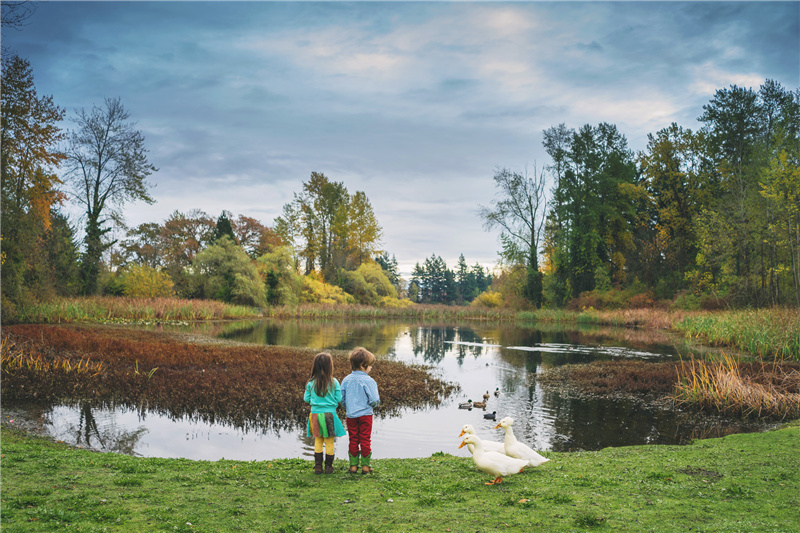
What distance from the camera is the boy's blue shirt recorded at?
5.98 meters

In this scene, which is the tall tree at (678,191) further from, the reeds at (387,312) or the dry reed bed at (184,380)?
the dry reed bed at (184,380)

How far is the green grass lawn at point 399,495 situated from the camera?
423cm

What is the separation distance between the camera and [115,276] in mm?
41188

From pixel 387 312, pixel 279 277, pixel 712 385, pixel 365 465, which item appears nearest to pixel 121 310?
pixel 279 277

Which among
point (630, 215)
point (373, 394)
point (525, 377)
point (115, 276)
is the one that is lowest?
point (525, 377)

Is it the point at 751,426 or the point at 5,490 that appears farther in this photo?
the point at 751,426

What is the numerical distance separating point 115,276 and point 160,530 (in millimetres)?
42829

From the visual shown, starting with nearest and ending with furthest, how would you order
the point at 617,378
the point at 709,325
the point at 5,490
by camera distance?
the point at 5,490 → the point at 617,378 → the point at 709,325

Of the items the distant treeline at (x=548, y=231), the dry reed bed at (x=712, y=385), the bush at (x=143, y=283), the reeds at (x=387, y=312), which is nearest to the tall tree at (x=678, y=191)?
the distant treeline at (x=548, y=231)

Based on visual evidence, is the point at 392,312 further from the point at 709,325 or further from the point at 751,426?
the point at 751,426

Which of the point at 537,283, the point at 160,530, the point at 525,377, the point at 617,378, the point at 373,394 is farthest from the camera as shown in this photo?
the point at 537,283

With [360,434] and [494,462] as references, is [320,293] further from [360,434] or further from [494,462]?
[494,462]

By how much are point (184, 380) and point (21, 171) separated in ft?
44.2

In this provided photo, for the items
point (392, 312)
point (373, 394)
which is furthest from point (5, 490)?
point (392, 312)
